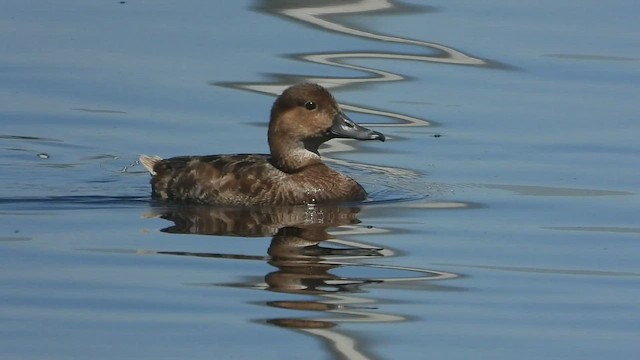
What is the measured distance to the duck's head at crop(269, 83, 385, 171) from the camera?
1162 centimetres

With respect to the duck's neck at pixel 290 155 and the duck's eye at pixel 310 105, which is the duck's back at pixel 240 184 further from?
the duck's eye at pixel 310 105

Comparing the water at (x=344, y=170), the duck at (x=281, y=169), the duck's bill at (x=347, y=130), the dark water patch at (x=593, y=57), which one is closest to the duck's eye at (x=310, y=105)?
the duck at (x=281, y=169)

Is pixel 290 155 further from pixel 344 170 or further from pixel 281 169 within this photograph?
pixel 344 170

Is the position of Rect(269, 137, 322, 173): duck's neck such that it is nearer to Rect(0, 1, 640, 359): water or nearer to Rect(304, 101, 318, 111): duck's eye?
Rect(304, 101, 318, 111): duck's eye

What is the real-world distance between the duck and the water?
0.84 feet

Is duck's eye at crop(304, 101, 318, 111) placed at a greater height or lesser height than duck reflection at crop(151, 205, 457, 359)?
greater

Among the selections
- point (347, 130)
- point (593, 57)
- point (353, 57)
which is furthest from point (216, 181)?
point (593, 57)

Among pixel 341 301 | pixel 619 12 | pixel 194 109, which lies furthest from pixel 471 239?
pixel 619 12

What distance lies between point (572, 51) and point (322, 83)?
81.7 inches

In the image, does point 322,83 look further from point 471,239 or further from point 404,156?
point 471,239

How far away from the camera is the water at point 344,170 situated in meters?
7.92

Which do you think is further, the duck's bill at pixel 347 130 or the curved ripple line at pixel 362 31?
the curved ripple line at pixel 362 31

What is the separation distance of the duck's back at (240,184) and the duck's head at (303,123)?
0.85 feet

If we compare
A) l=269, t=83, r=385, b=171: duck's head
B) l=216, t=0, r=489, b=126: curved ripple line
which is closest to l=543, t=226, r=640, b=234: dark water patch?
l=269, t=83, r=385, b=171: duck's head
